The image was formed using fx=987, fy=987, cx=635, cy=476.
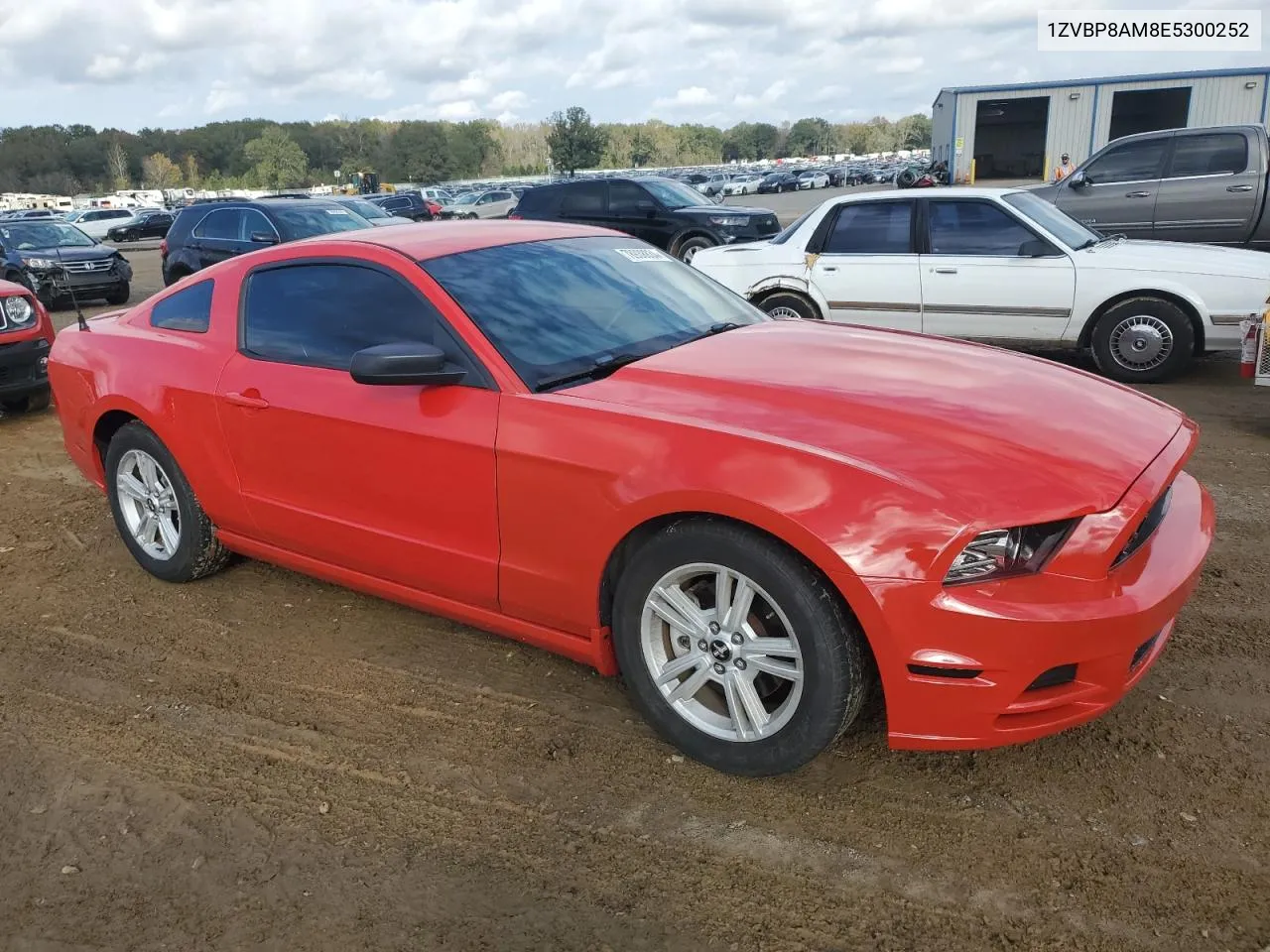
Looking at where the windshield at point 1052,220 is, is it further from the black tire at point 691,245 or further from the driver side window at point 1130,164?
the black tire at point 691,245

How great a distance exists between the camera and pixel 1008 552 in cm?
248

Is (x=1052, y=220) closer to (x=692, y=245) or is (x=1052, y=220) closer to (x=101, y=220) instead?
(x=692, y=245)

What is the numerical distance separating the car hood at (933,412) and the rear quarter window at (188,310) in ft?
6.27

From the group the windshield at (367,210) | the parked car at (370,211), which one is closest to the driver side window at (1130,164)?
the parked car at (370,211)

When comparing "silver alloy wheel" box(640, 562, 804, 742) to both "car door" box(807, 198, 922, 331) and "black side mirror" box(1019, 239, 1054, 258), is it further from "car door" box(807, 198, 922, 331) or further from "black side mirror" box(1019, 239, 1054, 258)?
"black side mirror" box(1019, 239, 1054, 258)

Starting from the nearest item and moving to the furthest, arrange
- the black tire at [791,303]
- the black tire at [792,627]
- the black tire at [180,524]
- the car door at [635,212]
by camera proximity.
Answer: the black tire at [792,627] → the black tire at [180,524] → the black tire at [791,303] → the car door at [635,212]

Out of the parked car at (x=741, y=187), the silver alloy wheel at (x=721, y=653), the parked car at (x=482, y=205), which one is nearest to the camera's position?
the silver alloy wheel at (x=721, y=653)

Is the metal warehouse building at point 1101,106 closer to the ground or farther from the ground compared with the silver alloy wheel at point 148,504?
farther from the ground

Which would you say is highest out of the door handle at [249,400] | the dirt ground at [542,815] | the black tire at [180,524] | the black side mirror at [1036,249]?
the black side mirror at [1036,249]

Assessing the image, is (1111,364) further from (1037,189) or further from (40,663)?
(40,663)

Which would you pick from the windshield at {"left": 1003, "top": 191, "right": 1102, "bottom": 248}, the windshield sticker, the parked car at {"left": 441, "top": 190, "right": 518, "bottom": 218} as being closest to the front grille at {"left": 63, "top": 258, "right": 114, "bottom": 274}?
the windshield at {"left": 1003, "top": 191, "right": 1102, "bottom": 248}

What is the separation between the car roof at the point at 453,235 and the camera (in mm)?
3607

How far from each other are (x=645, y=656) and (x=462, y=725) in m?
0.73

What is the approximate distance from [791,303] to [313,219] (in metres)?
6.78
